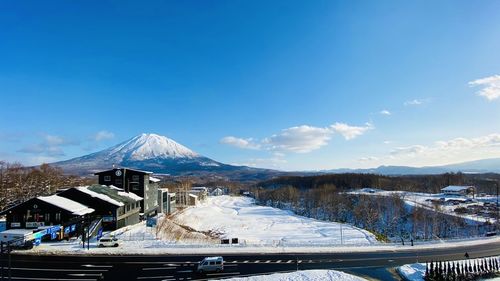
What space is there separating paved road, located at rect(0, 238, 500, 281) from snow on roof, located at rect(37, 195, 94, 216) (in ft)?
28.9

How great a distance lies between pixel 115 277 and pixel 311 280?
44.8 feet

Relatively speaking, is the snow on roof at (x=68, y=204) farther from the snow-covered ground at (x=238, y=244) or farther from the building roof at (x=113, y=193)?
the building roof at (x=113, y=193)

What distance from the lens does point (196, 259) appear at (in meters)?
32.2

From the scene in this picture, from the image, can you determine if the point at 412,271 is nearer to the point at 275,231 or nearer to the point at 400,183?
the point at 275,231

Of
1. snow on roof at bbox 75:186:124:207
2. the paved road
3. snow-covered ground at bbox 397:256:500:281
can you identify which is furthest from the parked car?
snow-covered ground at bbox 397:256:500:281

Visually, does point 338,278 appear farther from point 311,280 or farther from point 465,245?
point 465,245

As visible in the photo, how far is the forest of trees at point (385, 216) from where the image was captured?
2800 inches

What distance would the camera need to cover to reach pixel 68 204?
4262 centimetres

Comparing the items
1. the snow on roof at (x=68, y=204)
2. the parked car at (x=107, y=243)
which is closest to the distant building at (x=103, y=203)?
the snow on roof at (x=68, y=204)

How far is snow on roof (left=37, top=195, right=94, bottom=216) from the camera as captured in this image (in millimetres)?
41122

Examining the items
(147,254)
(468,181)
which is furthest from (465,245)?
(468,181)

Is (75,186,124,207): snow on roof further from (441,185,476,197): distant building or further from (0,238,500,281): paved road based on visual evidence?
(441,185,476,197): distant building

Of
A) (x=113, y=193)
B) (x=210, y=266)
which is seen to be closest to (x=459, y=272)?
(x=210, y=266)

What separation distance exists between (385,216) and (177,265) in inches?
2845
